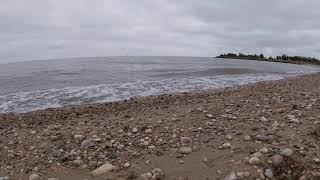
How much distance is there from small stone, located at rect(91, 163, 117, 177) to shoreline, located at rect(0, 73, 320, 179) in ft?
0.26

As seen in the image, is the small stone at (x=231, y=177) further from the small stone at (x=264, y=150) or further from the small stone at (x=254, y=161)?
Answer: the small stone at (x=264, y=150)

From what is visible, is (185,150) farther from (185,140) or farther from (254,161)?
(254,161)

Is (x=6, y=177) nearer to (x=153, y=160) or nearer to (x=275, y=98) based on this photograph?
(x=153, y=160)

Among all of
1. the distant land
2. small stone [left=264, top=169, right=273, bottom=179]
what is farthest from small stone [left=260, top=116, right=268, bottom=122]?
the distant land

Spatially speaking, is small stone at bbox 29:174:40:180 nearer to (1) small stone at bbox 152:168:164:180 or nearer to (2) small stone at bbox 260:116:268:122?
(1) small stone at bbox 152:168:164:180

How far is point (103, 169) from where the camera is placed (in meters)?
5.82

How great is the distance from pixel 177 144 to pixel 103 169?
1.42 meters

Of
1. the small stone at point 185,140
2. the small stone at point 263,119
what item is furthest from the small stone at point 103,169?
the small stone at point 263,119

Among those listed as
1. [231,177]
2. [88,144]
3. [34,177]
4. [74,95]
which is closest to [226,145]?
[231,177]

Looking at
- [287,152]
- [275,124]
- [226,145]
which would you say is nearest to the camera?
[287,152]

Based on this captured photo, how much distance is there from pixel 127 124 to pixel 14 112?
6.26 m

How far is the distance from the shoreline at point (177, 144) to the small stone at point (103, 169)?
0.26ft

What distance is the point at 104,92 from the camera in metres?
17.0

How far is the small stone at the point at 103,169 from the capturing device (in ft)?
18.9
